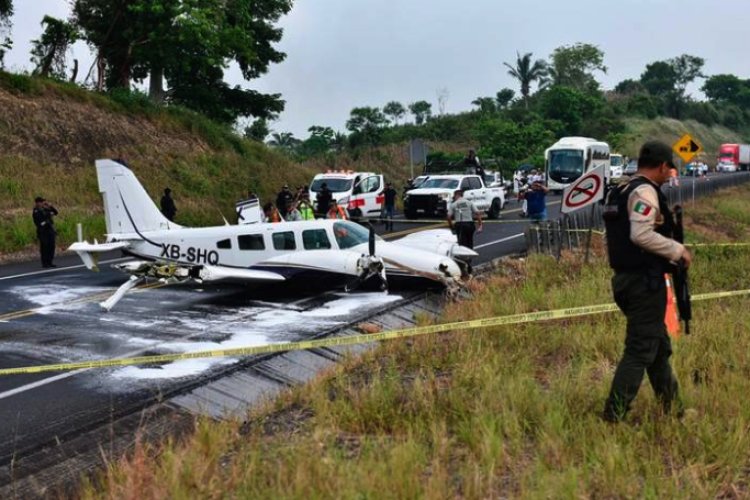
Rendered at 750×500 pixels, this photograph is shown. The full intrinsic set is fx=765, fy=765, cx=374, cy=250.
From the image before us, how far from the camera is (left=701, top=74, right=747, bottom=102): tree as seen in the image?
456 feet

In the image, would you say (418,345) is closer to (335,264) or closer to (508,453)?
(508,453)

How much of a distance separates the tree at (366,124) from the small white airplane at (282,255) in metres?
45.9

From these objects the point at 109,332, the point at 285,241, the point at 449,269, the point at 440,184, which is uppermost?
the point at 440,184

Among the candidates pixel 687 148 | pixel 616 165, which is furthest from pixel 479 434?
pixel 616 165

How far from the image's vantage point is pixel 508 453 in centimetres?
589

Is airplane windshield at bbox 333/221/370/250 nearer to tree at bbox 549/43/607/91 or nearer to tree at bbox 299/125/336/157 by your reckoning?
tree at bbox 299/125/336/157

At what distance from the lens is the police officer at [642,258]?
5691 millimetres

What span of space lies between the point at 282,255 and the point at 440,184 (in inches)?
708

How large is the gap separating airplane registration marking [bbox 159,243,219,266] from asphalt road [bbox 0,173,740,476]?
71 centimetres

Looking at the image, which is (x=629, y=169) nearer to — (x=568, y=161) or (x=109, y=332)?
(x=568, y=161)

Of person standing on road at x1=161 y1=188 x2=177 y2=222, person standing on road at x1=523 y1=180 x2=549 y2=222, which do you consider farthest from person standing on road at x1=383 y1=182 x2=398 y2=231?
person standing on road at x1=161 y1=188 x2=177 y2=222

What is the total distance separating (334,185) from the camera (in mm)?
29891

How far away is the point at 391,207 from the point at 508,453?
2364 centimetres

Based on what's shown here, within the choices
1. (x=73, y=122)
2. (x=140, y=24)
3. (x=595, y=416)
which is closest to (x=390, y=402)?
(x=595, y=416)
